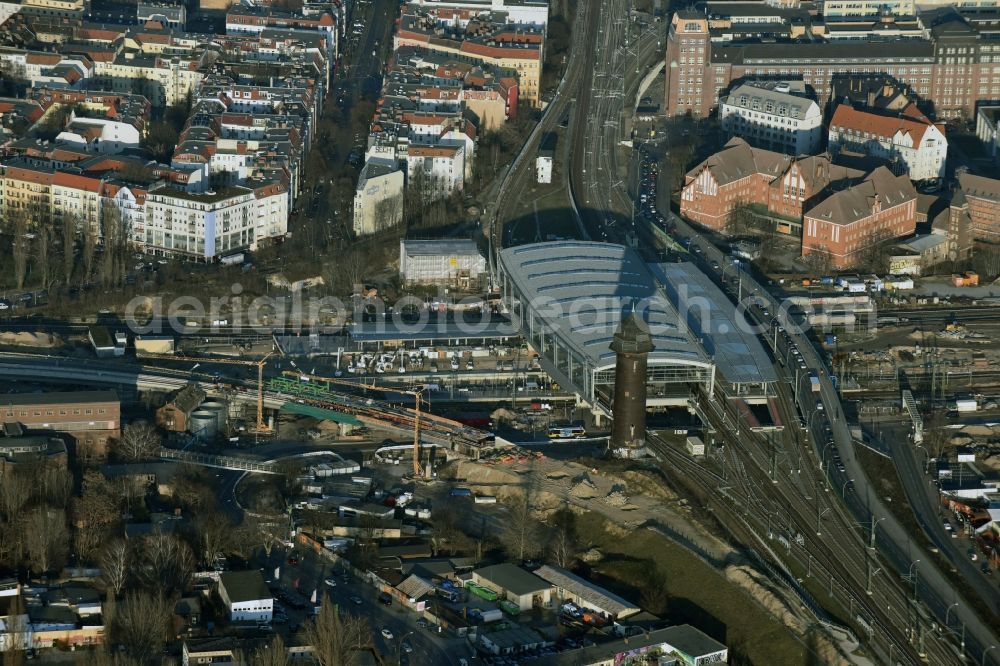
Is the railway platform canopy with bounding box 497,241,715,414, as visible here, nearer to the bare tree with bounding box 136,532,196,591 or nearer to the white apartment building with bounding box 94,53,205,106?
the bare tree with bounding box 136,532,196,591

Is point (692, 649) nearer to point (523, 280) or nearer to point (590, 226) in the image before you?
point (523, 280)

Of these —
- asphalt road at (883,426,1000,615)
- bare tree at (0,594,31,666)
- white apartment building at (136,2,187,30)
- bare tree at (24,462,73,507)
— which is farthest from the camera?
white apartment building at (136,2,187,30)

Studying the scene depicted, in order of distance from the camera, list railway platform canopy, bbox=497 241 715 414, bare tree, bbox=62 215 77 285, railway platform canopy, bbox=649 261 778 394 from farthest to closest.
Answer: bare tree, bbox=62 215 77 285 < railway platform canopy, bbox=649 261 778 394 < railway platform canopy, bbox=497 241 715 414

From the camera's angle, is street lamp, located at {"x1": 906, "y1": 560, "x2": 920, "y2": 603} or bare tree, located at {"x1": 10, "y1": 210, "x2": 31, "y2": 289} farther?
bare tree, located at {"x1": 10, "y1": 210, "x2": 31, "y2": 289}

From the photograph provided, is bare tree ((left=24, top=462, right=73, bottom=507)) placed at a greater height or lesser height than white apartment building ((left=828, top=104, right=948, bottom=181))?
lesser

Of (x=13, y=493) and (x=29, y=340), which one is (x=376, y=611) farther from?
(x=29, y=340)

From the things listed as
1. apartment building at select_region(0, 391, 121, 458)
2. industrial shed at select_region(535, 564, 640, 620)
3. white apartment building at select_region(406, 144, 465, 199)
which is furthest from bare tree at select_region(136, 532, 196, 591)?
white apartment building at select_region(406, 144, 465, 199)

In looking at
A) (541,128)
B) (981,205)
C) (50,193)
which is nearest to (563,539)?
(981,205)
